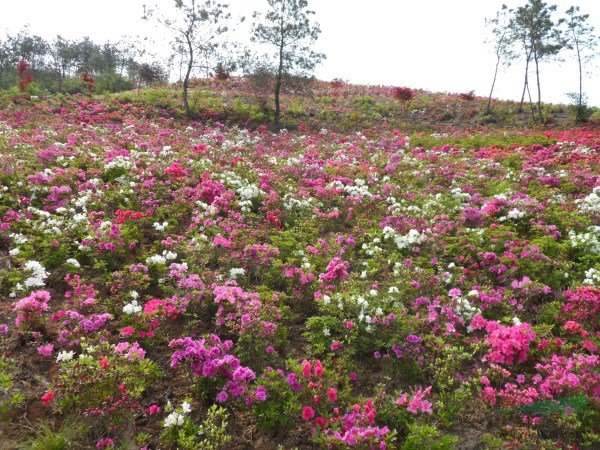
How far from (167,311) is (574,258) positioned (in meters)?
7.36

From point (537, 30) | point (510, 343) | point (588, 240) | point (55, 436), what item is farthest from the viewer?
point (537, 30)

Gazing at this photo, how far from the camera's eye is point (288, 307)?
217 inches

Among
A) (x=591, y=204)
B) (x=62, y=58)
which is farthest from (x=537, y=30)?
(x=62, y=58)

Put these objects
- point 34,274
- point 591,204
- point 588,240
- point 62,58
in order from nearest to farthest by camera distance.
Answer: point 34,274 → point 588,240 → point 591,204 → point 62,58

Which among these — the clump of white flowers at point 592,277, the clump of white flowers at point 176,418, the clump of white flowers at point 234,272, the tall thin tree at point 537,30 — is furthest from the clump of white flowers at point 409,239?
the tall thin tree at point 537,30

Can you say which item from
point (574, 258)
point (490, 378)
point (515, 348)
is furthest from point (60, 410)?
point (574, 258)

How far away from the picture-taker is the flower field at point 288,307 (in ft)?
12.2

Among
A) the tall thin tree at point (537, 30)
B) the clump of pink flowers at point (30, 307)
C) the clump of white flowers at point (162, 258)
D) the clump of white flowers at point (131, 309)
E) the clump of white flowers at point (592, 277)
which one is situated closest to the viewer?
the clump of pink flowers at point (30, 307)

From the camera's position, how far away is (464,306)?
5.46 metres

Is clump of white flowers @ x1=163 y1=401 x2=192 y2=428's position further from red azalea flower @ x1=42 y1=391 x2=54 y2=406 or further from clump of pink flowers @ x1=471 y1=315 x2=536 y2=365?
clump of pink flowers @ x1=471 y1=315 x2=536 y2=365

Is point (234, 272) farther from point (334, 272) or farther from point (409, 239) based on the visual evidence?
point (409, 239)

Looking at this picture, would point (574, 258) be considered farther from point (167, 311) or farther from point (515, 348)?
point (167, 311)

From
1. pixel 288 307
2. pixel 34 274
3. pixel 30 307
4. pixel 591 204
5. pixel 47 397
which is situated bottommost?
pixel 47 397

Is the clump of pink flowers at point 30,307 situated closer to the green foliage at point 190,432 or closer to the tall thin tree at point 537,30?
the green foliage at point 190,432
